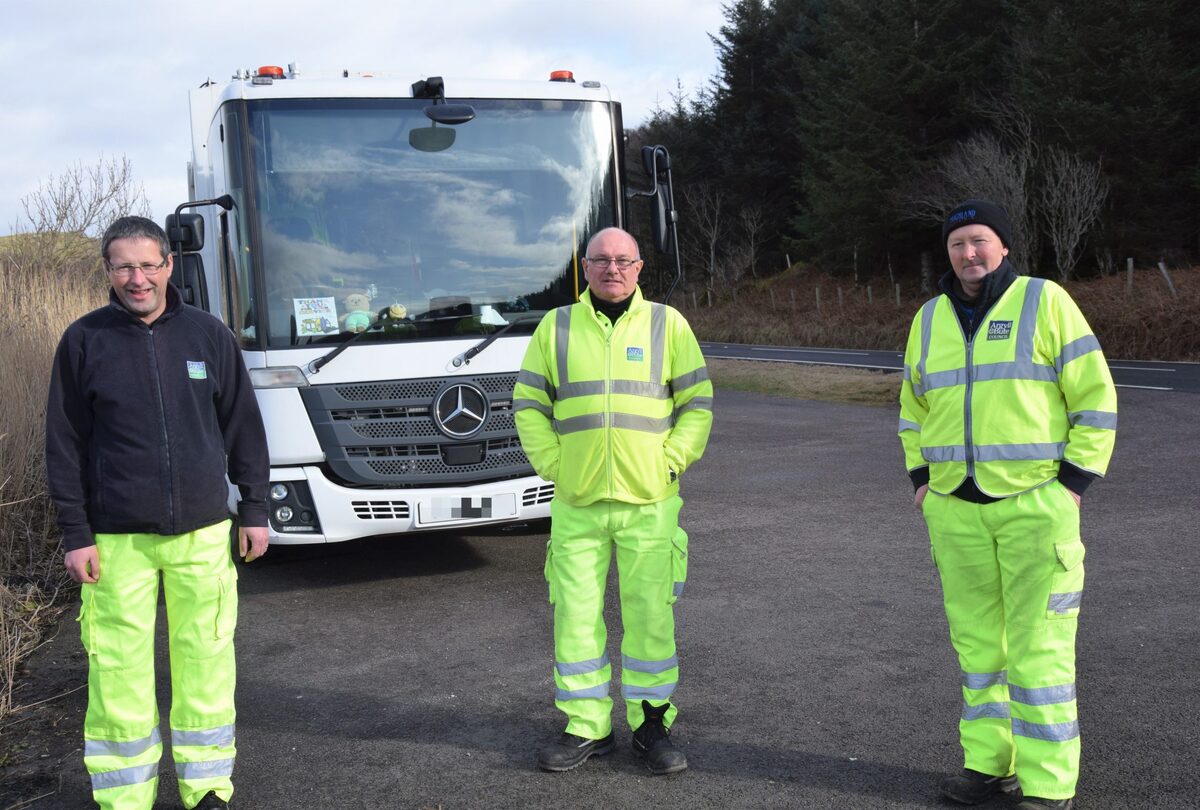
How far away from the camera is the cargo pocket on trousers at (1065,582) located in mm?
3383

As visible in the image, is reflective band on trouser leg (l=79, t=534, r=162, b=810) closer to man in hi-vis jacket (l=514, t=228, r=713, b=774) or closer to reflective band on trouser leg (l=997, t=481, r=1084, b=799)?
man in hi-vis jacket (l=514, t=228, r=713, b=774)

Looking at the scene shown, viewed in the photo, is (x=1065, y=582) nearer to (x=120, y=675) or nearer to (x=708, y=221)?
(x=120, y=675)

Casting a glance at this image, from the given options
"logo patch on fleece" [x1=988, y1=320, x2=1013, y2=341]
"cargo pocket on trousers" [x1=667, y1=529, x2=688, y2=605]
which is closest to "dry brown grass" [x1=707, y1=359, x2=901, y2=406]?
"cargo pocket on trousers" [x1=667, y1=529, x2=688, y2=605]

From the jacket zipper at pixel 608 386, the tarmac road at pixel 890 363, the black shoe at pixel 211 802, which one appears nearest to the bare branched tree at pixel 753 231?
the tarmac road at pixel 890 363

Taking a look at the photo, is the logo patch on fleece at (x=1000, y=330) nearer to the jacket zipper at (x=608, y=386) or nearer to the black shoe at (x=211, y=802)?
the jacket zipper at (x=608, y=386)

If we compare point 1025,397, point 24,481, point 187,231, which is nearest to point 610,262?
point 1025,397

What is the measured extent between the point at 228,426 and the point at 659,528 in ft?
5.11

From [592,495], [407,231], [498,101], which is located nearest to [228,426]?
[592,495]

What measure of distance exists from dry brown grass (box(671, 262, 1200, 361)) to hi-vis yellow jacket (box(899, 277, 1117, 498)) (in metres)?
19.3

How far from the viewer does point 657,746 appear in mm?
3928

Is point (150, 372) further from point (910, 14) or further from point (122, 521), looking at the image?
point (910, 14)

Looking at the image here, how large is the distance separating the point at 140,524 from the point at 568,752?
5.42 feet

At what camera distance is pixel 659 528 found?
4008 millimetres

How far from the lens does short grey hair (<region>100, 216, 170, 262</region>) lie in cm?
349
